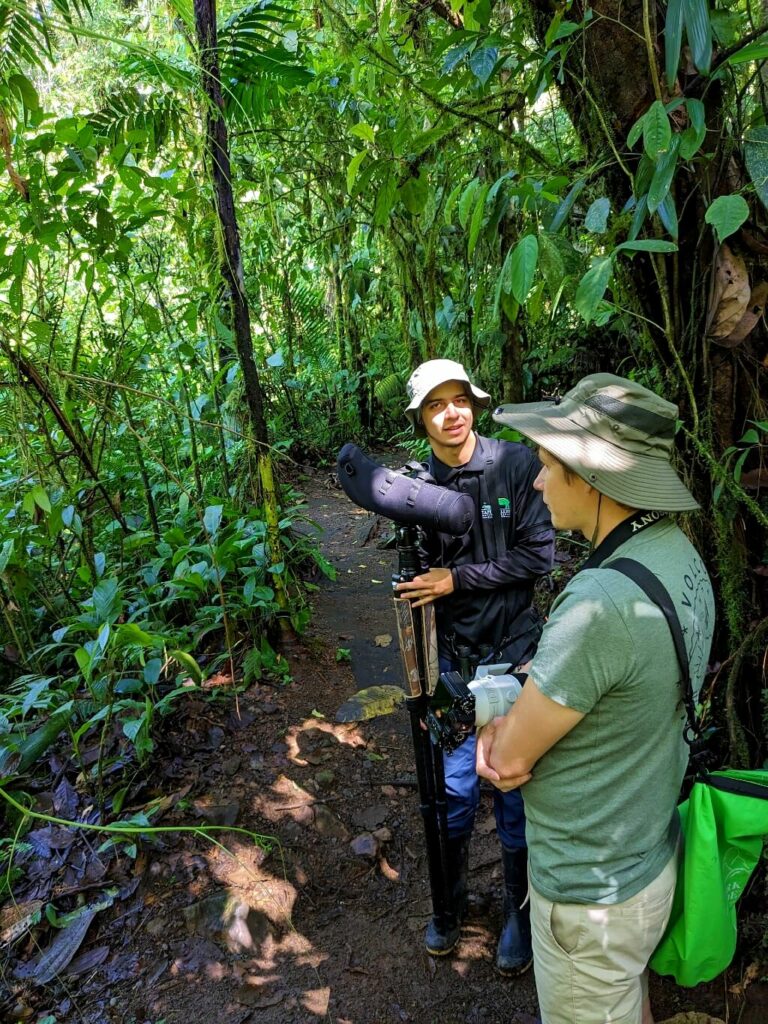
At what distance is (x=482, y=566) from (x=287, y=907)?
156 centimetres

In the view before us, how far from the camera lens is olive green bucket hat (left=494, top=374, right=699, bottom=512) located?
1.35 meters

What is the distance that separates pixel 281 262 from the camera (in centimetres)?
647

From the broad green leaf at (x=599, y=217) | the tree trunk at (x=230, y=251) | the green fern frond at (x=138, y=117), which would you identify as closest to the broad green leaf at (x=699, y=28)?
the broad green leaf at (x=599, y=217)

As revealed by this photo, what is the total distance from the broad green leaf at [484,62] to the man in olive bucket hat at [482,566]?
880mm

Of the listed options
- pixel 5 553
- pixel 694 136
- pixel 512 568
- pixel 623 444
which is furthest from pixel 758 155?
pixel 5 553

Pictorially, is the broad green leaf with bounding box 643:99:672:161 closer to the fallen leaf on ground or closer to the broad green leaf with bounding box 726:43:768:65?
the broad green leaf with bounding box 726:43:768:65

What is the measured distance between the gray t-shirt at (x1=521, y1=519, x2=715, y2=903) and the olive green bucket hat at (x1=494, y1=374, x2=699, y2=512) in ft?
0.27

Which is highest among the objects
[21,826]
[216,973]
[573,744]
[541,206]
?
[541,206]

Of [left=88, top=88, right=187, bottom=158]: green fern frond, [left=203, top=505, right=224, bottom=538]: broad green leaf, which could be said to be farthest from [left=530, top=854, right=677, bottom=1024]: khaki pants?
[left=88, top=88, right=187, bottom=158]: green fern frond

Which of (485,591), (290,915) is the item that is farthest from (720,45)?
(290,915)

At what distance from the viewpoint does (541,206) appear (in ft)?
7.71

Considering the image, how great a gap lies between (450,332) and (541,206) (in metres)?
3.57

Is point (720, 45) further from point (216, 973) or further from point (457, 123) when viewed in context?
point (216, 973)

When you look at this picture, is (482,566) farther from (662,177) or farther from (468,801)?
(662,177)
